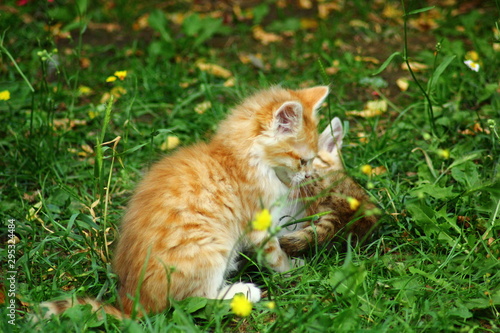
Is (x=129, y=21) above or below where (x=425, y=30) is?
above

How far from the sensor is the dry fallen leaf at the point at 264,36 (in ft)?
17.6

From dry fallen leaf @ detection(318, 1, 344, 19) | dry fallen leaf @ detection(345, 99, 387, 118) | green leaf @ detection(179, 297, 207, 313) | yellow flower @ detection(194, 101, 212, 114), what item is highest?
yellow flower @ detection(194, 101, 212, 114)

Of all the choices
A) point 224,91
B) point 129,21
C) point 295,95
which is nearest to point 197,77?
point 224,91

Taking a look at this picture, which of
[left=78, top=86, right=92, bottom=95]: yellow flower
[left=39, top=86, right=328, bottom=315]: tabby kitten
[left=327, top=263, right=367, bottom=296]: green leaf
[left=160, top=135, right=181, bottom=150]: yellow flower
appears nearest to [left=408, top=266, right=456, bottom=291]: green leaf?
[left=327, top=263, right=367, bottom=296]: green leaf

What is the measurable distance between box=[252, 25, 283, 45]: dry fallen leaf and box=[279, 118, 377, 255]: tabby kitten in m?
2.26

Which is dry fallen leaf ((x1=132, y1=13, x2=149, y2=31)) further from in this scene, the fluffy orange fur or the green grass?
the fluffy orange fur

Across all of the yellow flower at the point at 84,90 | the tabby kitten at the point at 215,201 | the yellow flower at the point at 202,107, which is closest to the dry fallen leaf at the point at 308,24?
the yellow flower at the point at 202,107

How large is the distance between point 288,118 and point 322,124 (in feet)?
3.39

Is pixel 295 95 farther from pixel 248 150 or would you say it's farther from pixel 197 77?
pixel 197 77

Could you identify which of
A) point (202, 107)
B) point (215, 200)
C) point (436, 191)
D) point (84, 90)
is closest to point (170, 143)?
point (202, 107)

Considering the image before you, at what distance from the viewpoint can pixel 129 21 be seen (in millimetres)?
5566

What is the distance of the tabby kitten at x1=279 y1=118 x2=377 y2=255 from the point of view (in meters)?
2.81

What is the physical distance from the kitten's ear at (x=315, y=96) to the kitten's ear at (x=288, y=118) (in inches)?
8.0

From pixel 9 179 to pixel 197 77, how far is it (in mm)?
1831
